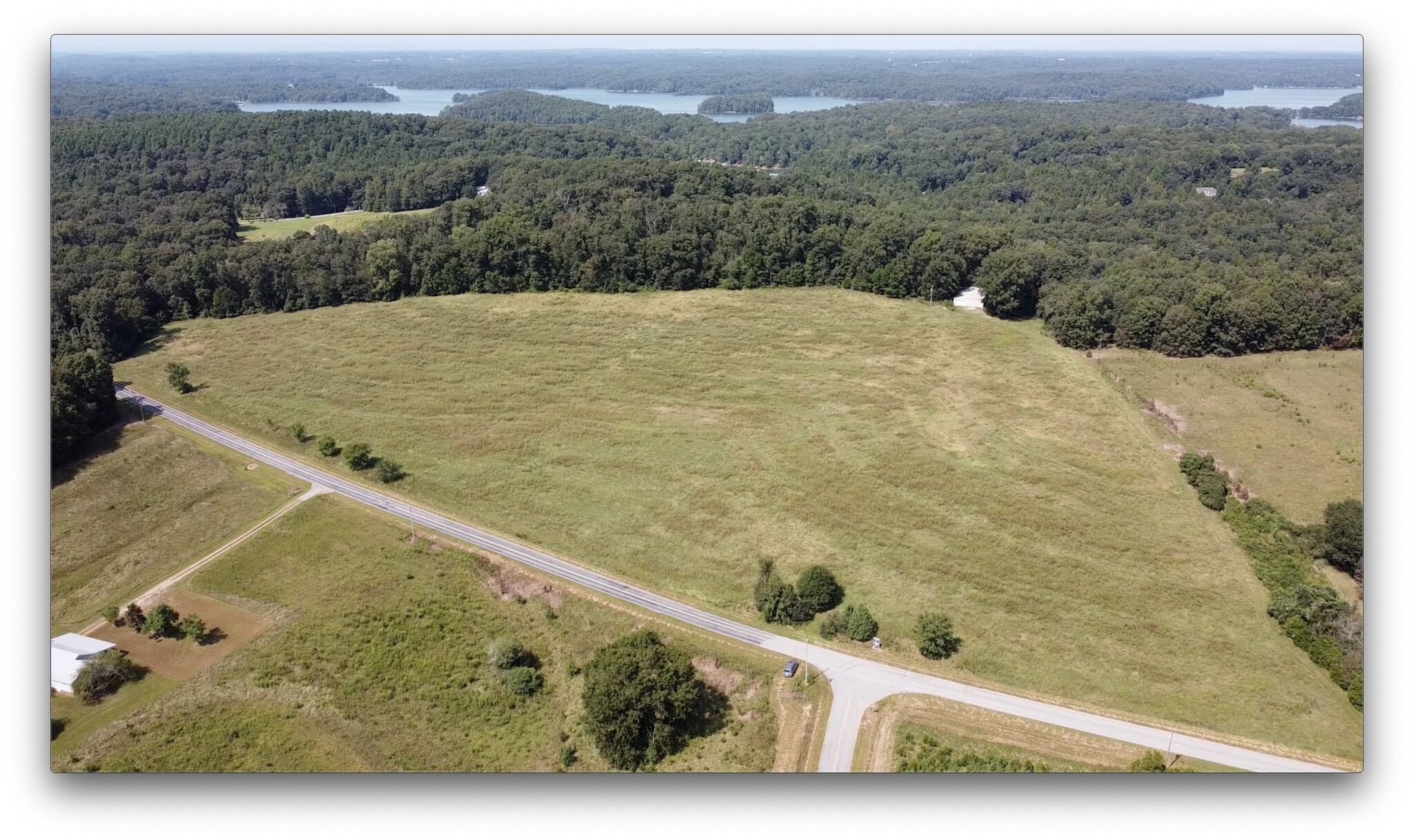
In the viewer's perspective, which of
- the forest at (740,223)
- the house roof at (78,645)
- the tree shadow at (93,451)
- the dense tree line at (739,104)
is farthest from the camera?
the dense tree line at (739,104)

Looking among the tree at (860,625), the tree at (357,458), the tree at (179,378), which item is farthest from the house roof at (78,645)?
the tree at (860,625)

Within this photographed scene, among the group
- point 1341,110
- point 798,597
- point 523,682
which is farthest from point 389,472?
point 1341,110

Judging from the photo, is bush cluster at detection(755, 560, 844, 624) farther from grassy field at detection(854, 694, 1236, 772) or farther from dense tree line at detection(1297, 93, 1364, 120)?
dense tree line at detection(1297, 93, 1364, 120)

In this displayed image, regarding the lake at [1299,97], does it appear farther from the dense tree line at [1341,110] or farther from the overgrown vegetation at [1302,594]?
the overgrown vegetation at [1302,594]

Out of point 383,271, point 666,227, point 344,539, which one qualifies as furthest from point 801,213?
point 344,539

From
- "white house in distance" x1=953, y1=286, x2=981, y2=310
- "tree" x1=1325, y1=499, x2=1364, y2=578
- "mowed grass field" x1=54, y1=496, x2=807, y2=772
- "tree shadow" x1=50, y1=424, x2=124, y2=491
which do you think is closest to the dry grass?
"mowed grass field" x1=54, y1=496, x2=807, y2=772

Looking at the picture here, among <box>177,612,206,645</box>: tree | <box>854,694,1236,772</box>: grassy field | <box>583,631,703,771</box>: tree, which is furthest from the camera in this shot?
<box>177,612,206,645</box>: tree
